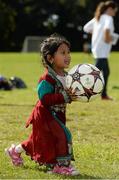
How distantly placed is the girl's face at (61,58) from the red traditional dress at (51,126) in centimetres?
9

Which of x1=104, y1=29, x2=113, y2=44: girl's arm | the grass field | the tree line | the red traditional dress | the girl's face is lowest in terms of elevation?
the grass field

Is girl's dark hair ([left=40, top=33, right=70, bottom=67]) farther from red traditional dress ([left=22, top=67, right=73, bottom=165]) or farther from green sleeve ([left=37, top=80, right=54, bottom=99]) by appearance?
green sleeve ([left=37, top=80, right=54, bottom=99])

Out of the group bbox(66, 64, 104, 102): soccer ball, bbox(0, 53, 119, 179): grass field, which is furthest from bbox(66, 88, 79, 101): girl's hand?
bbox(0, 53, 119, 179): grass field

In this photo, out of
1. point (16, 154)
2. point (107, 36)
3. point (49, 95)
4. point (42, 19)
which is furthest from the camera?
point (42, 19)

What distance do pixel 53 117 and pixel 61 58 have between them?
584 mm

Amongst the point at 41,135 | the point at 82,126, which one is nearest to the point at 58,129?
the point at 41,135

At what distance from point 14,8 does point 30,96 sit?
54.6m

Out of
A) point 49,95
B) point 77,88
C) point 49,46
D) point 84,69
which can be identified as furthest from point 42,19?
point 49,95

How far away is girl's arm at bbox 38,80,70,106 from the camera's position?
19.2 feet

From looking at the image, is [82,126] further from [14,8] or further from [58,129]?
[14,8]

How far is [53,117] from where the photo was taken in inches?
235

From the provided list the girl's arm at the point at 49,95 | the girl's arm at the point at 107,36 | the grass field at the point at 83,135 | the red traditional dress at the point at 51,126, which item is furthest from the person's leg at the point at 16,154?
the girl's arm at the point at 107,36

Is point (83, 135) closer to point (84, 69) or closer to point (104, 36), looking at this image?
point (84, 69)

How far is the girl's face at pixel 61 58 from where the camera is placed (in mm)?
6031
